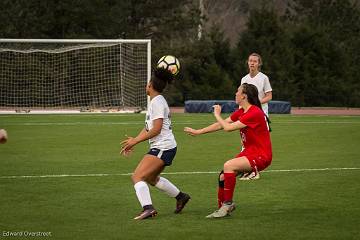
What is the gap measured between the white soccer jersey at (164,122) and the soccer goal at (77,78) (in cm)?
2436

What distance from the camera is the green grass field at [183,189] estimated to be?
10.6 m

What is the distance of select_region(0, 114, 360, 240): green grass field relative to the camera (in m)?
10.6

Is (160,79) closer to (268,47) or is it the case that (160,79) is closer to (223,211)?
(223,211)

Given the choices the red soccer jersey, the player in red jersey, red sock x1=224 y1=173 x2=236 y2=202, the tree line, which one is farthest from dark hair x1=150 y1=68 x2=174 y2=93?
the tree line

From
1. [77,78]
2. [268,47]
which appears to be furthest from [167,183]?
[268,47]

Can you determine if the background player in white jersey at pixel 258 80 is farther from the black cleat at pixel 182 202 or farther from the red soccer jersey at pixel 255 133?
the black cleat at pixel 182 202

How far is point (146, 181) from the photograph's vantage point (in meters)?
11.4

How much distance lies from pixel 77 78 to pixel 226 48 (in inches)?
712

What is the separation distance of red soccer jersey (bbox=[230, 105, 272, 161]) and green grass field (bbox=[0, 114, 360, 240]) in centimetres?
83

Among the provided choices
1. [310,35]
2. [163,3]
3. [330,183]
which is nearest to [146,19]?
[163,3]

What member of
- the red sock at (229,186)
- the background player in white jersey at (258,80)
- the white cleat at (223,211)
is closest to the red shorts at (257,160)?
the red sock at (229,186)

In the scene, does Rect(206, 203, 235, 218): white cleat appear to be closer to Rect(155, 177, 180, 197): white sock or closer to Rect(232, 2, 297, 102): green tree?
Rect(155, 177, 180, 197): white sock

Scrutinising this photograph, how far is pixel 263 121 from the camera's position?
11.8 m

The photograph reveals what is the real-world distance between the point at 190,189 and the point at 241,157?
275 cm
